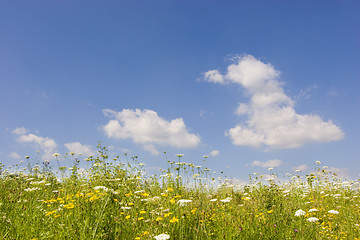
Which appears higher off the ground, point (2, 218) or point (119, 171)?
point (119, 171)

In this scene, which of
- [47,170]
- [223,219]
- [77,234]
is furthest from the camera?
[47,170]

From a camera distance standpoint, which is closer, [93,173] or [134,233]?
[134,233]

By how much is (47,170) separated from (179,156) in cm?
550

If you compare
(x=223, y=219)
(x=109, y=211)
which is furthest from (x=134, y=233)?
(x=223, y=219)

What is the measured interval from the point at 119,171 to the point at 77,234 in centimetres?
373

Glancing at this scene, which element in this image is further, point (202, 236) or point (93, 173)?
point (93, 173)

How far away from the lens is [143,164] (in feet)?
26.7

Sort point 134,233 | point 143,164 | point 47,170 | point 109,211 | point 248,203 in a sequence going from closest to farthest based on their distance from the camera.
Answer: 1. point 134,233
2. point 109,211
3. point 248,203
4. point 143,164
5. point 47,170

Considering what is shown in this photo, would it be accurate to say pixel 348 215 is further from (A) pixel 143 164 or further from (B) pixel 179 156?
(A) pixel 143 164

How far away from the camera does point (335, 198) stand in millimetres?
9789

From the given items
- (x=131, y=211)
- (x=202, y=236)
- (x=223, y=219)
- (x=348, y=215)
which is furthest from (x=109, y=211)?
(x=348, y=215)

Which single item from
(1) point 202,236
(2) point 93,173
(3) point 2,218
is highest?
(2) point 93,173

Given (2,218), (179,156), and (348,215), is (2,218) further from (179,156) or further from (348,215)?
(348,215)

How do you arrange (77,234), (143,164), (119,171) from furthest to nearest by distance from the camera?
(143,164)
(119,171)
(77,234)
